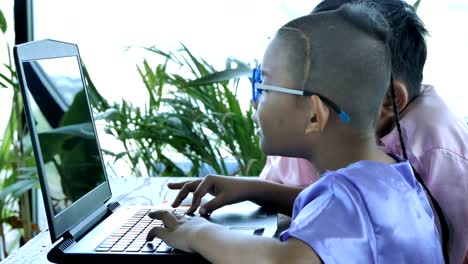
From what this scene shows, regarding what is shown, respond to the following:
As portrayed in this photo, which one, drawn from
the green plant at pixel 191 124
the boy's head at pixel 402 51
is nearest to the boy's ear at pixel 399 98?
the boy's head at pixel 402 51

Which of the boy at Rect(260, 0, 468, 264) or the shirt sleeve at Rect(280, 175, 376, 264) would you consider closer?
the shirt sleeve at Rect(280, 175, 376, 264)

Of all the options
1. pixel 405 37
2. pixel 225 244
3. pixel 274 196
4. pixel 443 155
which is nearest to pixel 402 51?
pixel 405 37

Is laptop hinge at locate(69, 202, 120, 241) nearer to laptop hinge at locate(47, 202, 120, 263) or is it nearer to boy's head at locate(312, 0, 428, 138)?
laptop hinge at locate(47, 202, 120, 263)

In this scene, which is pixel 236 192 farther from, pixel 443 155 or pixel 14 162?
pixel 14 162

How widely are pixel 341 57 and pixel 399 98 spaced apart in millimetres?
212

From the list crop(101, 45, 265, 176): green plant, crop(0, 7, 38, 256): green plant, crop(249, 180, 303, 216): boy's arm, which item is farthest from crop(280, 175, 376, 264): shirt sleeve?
crop(0, 7, 38, 256): green plant

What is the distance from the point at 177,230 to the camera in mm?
846

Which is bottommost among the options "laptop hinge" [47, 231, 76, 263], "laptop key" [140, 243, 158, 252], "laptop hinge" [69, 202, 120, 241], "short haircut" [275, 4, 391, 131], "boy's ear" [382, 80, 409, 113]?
"laptop hinge" [69, 202, 120, 241]

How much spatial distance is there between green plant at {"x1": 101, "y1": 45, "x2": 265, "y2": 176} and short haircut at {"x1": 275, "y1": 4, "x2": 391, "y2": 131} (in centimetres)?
107

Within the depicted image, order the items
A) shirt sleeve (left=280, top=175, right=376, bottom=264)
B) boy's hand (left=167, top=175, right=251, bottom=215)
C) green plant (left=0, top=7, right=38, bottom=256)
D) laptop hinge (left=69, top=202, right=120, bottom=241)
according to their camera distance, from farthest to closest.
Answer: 1. green plant (left=0, top=7, right=38, bottom=256)
2. boy's hand (left=167, top=175, right=251, bottom=215)
3. laptop hinge (left=69, top=202, right=120, bottom=241)
4. shirt sleeve (left=280, top=175, right=376, bottom=264)

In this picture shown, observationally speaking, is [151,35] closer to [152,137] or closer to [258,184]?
[152,137]

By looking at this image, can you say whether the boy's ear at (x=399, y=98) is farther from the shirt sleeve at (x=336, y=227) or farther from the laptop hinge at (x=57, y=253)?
the laptop hinge at (x=57, y=253)

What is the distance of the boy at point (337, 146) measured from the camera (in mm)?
734

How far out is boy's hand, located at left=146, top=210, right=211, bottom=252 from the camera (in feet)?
2.70
